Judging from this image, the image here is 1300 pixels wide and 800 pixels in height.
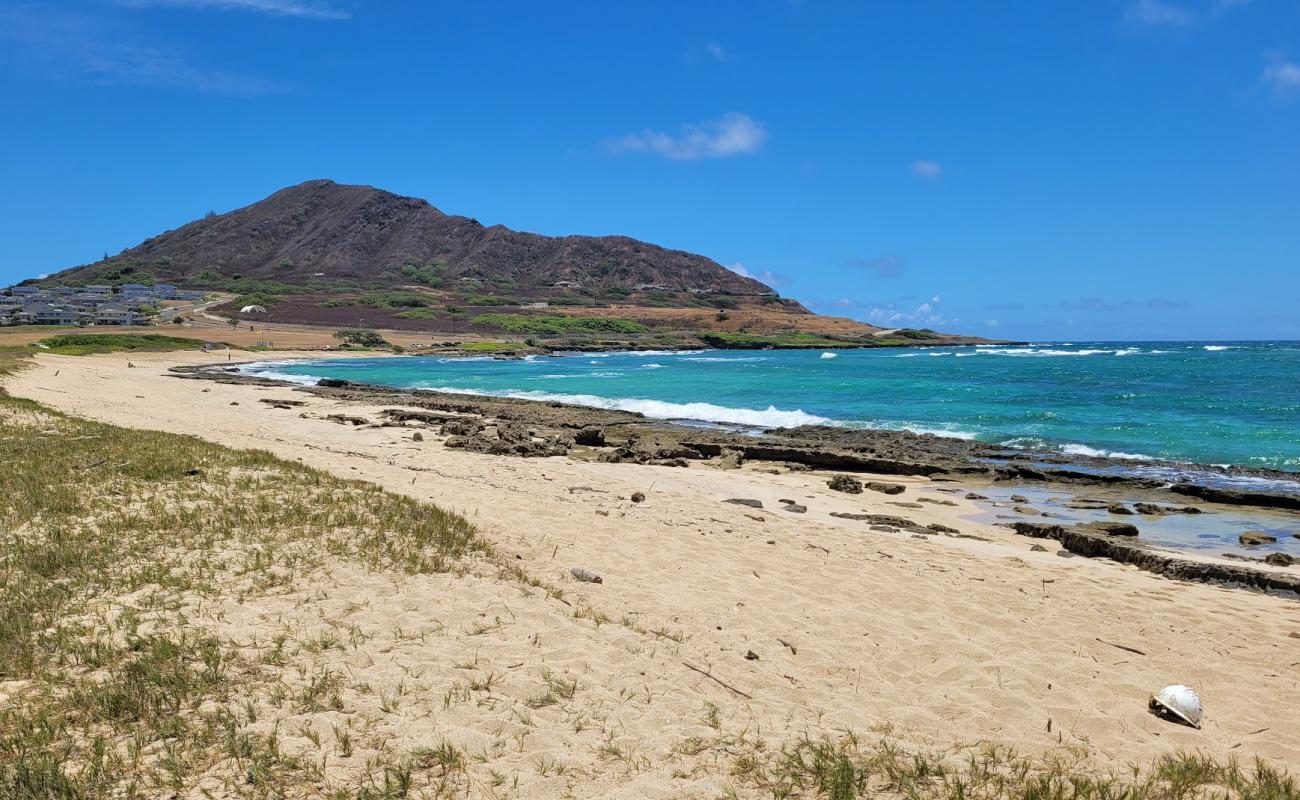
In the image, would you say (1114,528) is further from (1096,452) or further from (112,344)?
(112,344)

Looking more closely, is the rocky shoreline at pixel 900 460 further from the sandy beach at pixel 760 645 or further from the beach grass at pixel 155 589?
the beach grass at pixel 155 589

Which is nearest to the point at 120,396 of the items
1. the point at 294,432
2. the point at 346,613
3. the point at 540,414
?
the point at 294,432

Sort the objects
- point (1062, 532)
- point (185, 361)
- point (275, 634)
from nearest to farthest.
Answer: point (275, 634) < point (1062, 532) < point (185, 361)

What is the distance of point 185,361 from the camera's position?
54.5m

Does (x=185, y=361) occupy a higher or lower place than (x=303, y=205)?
lower

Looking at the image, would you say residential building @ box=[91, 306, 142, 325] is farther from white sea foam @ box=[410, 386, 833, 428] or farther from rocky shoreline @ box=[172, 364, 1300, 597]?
white sea foam @ box=[410, 386, 833, 428]

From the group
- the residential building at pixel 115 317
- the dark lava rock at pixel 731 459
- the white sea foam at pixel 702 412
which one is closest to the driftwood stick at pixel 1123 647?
the dark lava rock at pixel 731 459

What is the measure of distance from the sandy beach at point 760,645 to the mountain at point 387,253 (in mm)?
149171

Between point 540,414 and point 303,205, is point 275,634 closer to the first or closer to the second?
point 540,414

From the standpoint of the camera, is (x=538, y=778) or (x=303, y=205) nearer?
(x=538, y=778)

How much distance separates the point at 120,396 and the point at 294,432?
34.8 feet

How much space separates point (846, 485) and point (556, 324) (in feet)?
308

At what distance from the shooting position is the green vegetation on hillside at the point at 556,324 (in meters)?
104

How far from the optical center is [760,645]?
648 centimetres
